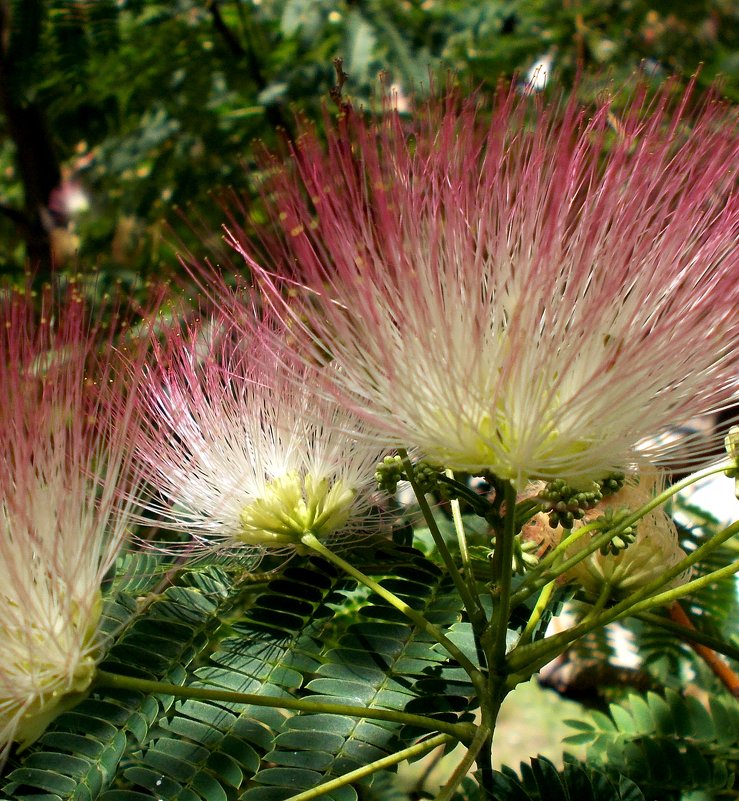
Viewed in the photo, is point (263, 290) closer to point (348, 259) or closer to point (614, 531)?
point (348, 259)

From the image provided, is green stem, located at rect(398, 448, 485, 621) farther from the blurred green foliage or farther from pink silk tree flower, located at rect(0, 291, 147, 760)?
the blurred green foliage

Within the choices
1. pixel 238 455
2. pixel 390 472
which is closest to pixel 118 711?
pixel 238 455

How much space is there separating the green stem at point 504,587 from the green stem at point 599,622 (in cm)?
3

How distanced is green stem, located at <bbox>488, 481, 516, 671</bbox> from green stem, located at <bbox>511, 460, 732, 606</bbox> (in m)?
0.04

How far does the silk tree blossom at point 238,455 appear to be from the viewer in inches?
54.7

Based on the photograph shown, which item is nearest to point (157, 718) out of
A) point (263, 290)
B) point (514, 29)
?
point (263, 290)

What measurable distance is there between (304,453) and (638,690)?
142 centimetres

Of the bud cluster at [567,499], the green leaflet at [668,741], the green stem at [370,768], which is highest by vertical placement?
the bud cluster at [567,499]

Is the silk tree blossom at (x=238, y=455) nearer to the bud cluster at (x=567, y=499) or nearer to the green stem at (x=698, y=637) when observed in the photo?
the bud cluster at (x=567, y=499)

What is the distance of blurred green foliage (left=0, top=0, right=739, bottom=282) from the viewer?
2.54m

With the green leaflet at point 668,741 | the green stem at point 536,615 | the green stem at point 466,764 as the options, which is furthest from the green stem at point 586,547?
the green leaflet at point 668,741

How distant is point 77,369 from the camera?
123 cm

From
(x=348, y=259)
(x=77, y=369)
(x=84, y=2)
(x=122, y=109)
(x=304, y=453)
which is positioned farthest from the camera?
(x=122, y=109)

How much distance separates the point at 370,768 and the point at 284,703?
0.14 meters
